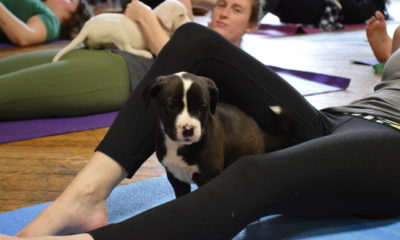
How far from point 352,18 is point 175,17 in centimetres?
425

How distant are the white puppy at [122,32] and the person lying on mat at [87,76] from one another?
0.20ft

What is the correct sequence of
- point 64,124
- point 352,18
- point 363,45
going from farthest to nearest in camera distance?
point 352,18
point 363,45
point 64,124

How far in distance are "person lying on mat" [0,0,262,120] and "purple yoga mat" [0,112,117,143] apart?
0.04 meters

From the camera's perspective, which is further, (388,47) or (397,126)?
(388,47)

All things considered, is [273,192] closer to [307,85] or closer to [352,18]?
[307,85]

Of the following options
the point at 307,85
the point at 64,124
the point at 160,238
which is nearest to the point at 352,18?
the point at 307,85

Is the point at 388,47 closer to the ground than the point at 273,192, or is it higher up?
closer to the ground

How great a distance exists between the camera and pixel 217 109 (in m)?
1.13

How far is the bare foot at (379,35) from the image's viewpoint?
2141 millimetres

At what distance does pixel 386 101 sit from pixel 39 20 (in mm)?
3330

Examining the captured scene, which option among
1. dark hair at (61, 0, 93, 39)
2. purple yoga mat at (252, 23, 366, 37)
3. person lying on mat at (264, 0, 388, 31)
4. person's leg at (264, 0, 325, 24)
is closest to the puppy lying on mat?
dark hair at (61, 0, 93, 39)

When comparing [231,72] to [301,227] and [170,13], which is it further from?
[170,13]

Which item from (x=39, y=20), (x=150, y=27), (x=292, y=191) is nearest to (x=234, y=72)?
(x=292, y=191)

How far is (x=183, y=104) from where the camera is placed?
994mm
